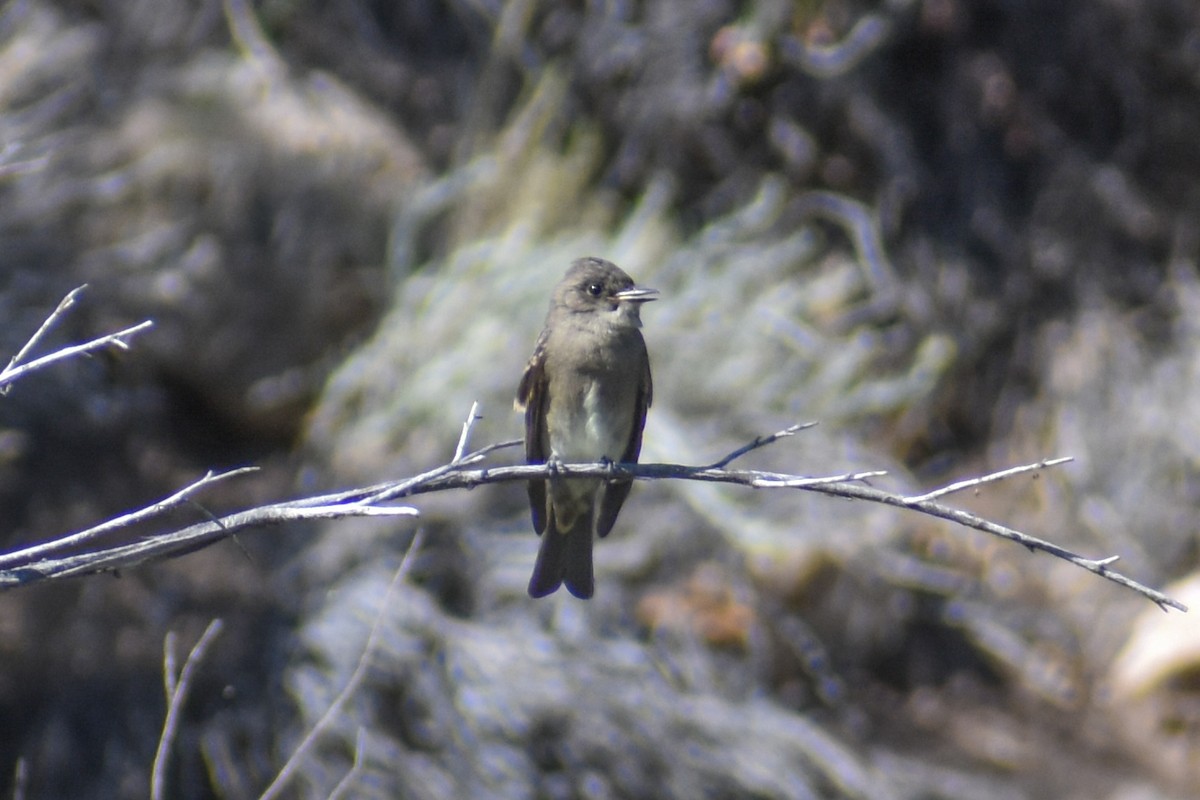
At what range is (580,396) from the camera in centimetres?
393

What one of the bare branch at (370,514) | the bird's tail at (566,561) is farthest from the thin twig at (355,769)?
the bare branch at (370,514)

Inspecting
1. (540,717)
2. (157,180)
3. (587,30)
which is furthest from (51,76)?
(540,717)

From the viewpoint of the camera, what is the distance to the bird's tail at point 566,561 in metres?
3.78

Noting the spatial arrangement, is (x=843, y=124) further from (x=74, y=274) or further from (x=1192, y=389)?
(x=74, y=274)

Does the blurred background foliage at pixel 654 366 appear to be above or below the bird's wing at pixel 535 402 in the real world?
above

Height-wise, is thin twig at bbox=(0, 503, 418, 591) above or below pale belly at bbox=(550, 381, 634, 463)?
below

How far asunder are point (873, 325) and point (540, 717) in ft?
9.96

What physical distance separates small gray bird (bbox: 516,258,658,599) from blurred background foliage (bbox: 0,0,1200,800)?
1628mm

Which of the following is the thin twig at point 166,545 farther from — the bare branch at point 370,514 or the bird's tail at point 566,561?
the bird's tail at point 566,561

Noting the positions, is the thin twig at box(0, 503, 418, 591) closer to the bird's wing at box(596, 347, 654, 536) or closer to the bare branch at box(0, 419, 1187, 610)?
the bare branch at box(0, 419, 1187, 610)

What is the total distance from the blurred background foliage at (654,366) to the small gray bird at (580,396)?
163 cm

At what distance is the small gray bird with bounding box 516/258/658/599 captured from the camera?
3.89 meters

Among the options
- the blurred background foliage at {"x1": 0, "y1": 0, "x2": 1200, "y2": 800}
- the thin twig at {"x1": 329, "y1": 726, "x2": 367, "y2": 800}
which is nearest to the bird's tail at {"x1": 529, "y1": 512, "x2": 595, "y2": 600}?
the thin twig at {"x1": 329, "y1": 726, "x2": 367, "y2": 800}

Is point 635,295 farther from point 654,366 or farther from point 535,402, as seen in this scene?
point 654,366
